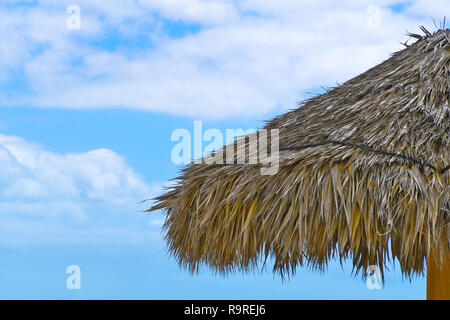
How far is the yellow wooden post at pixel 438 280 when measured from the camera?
4.10m

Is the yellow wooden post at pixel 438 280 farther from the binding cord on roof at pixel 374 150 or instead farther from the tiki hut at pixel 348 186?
the binding cord on roof at pixel 374 150

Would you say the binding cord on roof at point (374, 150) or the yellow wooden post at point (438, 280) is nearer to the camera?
the binding cord on roof at point (374, 150)

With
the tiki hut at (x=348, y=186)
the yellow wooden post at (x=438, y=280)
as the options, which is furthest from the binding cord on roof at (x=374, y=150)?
the yellow wooden post at (x=438, y=280)

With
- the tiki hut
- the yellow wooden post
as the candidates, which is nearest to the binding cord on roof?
the tiki hut

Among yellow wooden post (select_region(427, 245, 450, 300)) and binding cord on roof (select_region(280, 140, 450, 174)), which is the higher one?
binding cord on roof (select_region(280, 140, 450, 174))

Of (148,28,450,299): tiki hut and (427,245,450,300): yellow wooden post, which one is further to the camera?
(427,245,450,300): yellow wooden post

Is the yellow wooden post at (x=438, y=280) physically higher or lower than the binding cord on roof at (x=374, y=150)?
lower

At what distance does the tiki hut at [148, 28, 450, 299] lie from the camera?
3.21m

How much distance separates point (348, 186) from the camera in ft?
10.7

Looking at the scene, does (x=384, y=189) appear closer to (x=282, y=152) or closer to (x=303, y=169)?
(x=303, y=169)

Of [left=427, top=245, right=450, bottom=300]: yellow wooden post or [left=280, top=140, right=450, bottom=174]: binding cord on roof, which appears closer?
[left=280, top=140, right=450, bottom=174]: binding cord on roof

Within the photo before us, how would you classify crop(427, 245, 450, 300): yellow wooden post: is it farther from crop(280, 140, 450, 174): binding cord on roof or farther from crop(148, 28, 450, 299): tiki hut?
crop(280, 140, 450, 174): binding cord on roof
